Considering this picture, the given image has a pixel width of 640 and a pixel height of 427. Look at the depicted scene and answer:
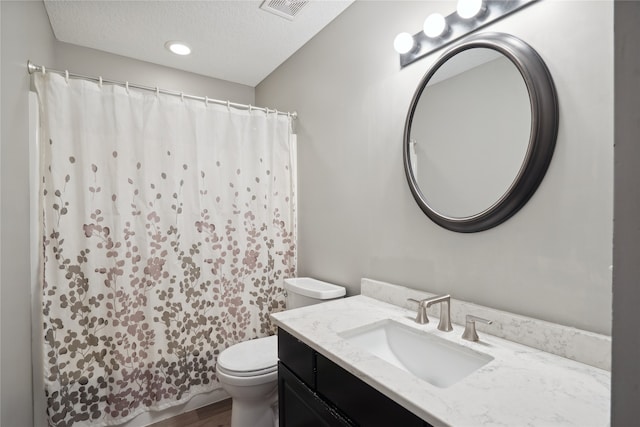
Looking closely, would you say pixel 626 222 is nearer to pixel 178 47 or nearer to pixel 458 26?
pixel 458 26

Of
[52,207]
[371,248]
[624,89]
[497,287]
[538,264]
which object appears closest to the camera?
[624,89]

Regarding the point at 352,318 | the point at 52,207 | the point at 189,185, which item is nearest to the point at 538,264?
the point at 352,318

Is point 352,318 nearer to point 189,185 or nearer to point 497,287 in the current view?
point 497,287

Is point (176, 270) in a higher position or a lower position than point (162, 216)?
lower

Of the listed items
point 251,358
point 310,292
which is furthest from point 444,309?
point 251,358

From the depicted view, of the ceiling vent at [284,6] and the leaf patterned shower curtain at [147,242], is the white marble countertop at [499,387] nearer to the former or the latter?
the leaf patterned shower curtain at [147,242]

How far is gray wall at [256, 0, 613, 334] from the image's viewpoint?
905 mm

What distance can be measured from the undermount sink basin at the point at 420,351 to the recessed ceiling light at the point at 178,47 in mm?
2330

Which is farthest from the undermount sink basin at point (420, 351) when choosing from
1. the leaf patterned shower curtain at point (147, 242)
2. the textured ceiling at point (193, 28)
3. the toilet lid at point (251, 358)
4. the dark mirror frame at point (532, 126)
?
the textured ceiling at point (193, 28)

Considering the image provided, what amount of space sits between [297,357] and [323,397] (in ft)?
0.61

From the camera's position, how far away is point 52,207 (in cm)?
157

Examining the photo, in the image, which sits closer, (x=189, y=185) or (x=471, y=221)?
(x=471, y=221)

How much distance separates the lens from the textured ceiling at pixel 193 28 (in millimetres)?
1822

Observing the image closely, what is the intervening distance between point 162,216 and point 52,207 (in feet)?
1.69
